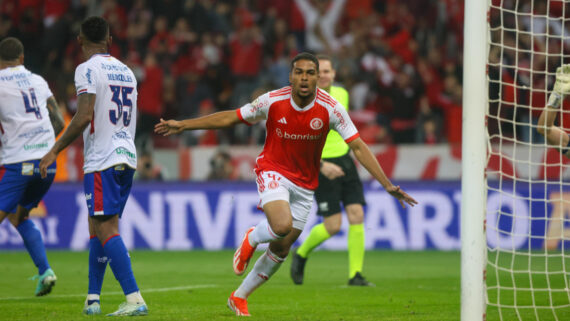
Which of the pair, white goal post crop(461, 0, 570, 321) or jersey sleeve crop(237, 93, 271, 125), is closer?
white goal post crop(461, 0, 570, 321)

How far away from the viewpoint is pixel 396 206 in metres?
14.5

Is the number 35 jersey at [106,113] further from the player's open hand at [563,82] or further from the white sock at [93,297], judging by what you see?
the player's open hand at [563,82]

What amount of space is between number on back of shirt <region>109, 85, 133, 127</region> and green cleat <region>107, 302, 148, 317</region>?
1.42m

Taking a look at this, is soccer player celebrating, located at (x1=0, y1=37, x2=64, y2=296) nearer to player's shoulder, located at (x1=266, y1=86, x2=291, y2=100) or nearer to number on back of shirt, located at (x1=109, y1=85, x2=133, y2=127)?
number on back of shirt, located at (x1=109, y1=85, x2=133, y2=127)

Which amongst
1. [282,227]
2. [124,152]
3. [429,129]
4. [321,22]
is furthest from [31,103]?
[321,22]

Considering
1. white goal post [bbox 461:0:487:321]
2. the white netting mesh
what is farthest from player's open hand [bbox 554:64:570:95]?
white goal post [bbox 461:0:487:321]

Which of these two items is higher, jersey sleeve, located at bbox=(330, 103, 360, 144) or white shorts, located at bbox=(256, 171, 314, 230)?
jersey sleeve, located at bbox=(330, 103, 360, 144)

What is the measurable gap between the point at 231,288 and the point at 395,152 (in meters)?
6.42

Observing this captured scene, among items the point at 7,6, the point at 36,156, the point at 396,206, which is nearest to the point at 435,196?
the point at 396,206

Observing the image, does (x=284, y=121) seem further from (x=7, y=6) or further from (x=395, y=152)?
(x=7, y=6)

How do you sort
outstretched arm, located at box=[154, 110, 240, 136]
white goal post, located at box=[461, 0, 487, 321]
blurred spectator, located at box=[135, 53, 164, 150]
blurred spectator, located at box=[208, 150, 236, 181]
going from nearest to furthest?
white goal post, located at box=[461, 0, 487, 321] → outstretched arm, located at box=[154, 110, 240, 136] → blurred spectator, located at box=[208, 150, 236, 181] → blurred spectator, located at box=[135, 53, 164, 150]

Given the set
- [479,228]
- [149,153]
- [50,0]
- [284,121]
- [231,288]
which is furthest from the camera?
[50,0]

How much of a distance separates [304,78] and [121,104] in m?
1.45

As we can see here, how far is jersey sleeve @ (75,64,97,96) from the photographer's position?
675cm
